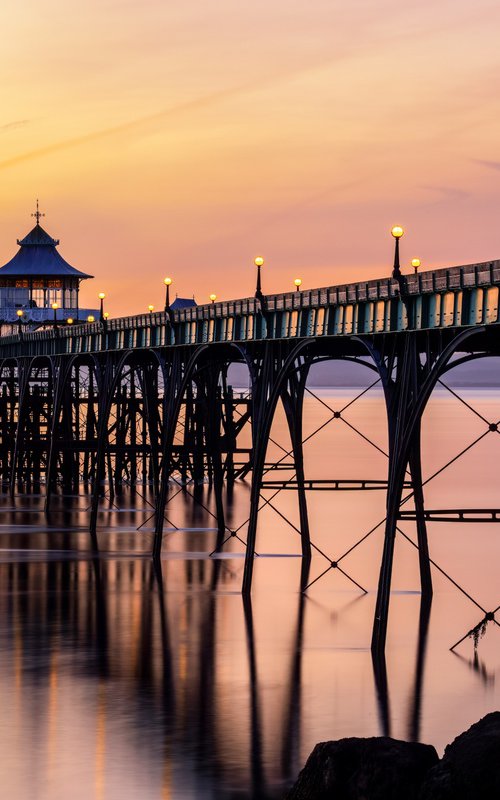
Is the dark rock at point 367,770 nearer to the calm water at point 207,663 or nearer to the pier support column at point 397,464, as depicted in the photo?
the calm water at point 207,663

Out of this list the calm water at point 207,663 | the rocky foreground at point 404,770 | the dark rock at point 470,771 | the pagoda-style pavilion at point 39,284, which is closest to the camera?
the dark rock at point 470,771

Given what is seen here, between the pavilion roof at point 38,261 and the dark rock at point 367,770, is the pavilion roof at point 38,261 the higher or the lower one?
the higher one

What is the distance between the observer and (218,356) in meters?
65.5

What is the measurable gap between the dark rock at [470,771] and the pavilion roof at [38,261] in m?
122

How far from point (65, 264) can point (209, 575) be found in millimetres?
94100

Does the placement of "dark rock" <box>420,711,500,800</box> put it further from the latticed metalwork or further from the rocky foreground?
the latticed metalwork

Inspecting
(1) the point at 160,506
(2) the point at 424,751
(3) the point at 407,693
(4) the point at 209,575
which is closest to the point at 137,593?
(4) the point at 209,575

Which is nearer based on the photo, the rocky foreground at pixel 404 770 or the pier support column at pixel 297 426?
the rocky foreground at pixel 404 770

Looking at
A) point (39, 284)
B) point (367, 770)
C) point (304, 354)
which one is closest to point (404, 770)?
point (367, 770)

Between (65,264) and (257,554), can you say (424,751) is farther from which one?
(65,264)

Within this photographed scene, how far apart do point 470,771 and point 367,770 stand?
75.1 inches

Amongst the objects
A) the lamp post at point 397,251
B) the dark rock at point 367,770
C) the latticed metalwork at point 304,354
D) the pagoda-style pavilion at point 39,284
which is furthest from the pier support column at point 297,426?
the pagoda-style pavilion at point 39,284

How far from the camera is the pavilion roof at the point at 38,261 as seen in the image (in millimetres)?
144875

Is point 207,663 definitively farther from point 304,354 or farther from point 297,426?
point 297,426
